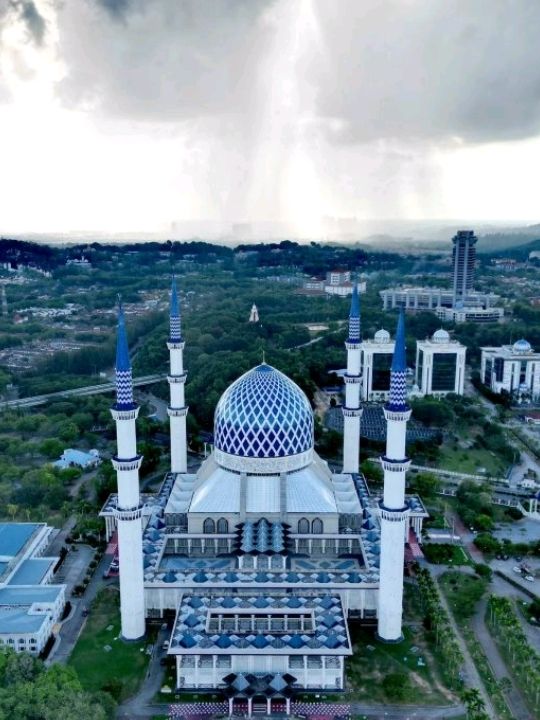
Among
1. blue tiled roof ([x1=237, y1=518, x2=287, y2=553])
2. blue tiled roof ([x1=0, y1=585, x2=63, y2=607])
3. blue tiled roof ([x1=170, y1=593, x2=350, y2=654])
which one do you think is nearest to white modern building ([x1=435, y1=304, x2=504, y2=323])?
blue tiled roof ([x1=237, y1=518, x2=287, y2=553])

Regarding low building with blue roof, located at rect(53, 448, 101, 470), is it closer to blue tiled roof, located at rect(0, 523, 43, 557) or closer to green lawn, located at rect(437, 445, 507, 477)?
blue tiled roof, located at rect(0, 523, 43, 557)

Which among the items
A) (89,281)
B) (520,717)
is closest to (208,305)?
(89,281)

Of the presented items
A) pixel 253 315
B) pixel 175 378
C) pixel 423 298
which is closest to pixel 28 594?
pixel 175 378

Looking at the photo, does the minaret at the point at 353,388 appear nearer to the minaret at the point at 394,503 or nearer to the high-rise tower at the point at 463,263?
the minaret at the point at 394,503

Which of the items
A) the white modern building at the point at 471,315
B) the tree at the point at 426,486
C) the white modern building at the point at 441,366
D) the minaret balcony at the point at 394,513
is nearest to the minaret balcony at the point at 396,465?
the minaret balcony at the point at 394,513

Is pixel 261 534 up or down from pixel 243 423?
down

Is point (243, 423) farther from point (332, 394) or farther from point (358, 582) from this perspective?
point (332, 394)
